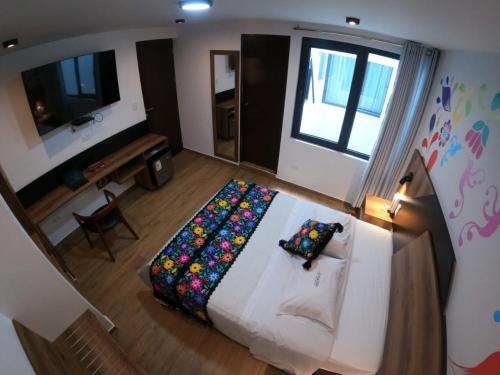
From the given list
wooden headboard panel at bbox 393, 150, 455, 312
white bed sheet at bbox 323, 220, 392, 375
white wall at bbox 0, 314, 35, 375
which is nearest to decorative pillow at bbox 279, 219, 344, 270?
white bed sheet at bbox 323, 220, 392, 375

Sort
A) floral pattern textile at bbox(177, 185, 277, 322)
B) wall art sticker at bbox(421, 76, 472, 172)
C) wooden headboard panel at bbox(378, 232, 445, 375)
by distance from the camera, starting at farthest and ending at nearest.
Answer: floral pattern textile at bbox(177, 185, 277, 322)
wall art sticker at bbox(421, 76, 472, 172)
wooden headboard panel at bbox(378, 232, 445, 375)

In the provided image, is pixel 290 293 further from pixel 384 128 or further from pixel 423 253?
pixel 384 128

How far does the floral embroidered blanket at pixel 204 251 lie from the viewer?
2184 mm

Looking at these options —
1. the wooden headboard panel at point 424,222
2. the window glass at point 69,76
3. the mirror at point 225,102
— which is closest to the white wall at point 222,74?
the mirror at point 225,102

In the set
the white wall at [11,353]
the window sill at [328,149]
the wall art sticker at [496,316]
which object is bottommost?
the window sill at [328,149]

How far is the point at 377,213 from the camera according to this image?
3006mm

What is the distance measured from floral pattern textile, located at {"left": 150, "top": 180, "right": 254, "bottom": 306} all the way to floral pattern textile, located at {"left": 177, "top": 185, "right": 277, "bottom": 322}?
0.05m

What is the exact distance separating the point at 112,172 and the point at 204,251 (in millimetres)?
1922

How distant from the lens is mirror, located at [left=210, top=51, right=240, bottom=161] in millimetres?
4036

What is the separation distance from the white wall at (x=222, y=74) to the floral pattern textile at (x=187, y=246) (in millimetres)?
2312

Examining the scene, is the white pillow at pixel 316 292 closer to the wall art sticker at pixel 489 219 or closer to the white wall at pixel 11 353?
the wall art sticker at pixel 489 219

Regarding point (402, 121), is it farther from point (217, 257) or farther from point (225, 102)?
point (225, 102)

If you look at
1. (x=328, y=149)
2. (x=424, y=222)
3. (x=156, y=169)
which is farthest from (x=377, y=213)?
(x=156, y=169)

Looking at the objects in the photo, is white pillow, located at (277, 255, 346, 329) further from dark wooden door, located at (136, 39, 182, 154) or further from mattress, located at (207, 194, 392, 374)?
dark wooden door, located at (136, 39, 182, 154)
